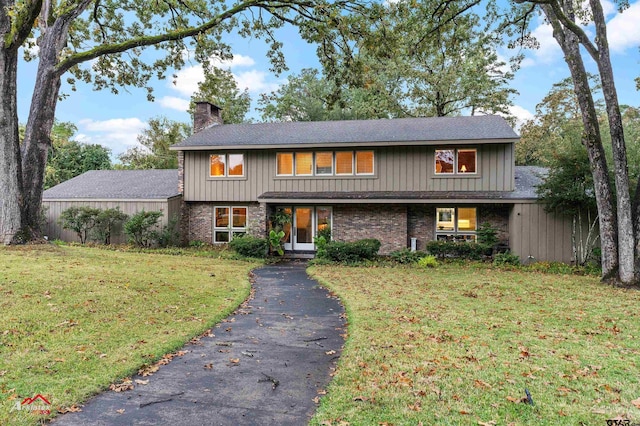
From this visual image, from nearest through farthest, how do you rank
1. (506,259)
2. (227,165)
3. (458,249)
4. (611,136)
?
(611,136), (506,259), (458,249), (227,165)

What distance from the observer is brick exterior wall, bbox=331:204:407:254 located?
16.0 m

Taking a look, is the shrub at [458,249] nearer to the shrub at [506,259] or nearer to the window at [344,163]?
the shrub at [506,259]

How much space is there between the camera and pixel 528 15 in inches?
492

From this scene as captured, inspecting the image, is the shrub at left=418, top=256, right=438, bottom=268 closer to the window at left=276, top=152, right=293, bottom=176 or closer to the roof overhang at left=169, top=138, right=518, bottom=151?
the roof overhang at left=169, top=138, right=518, bottom=151

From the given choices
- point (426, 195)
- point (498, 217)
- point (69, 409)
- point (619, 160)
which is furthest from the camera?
point (498, 217)

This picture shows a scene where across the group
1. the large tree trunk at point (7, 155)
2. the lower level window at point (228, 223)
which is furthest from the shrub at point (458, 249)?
the large tree trunk at point (7, 155)

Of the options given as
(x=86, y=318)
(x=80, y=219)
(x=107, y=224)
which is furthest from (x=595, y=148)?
(x=80, y=219)

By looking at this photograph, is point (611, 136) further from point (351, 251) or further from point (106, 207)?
point (106, 207)

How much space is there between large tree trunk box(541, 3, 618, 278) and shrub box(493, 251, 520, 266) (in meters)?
3.22

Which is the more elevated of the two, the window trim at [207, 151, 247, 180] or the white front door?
the window trim at [207, 151, 247, 180]

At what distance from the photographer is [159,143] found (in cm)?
3266

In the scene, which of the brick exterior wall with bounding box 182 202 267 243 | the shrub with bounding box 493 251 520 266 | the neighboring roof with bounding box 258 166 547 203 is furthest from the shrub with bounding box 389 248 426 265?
the brick exterior wall with bounding box 182 202 267 243

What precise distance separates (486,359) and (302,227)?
12.9m

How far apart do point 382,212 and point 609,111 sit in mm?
8103
